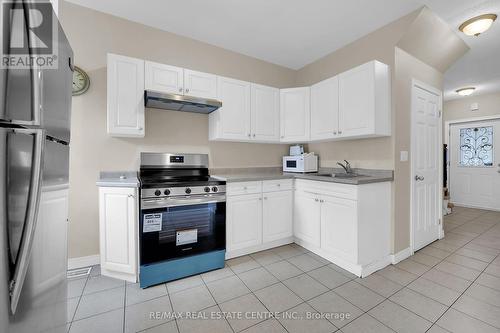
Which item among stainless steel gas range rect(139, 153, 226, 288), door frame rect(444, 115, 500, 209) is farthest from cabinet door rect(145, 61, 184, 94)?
door frame rect(444, 115, 500, 209)

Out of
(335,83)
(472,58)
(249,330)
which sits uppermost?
(472,58)

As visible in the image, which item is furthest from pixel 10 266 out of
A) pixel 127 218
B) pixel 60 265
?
pixel 127 218

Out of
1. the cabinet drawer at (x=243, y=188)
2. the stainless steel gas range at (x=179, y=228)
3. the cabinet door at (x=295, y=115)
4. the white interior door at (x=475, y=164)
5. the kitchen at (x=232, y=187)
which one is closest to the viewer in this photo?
the kitchen at (x=232, y=187)

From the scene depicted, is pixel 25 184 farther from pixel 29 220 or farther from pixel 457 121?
pixel 457 121

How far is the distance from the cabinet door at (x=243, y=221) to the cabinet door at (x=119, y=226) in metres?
0.96

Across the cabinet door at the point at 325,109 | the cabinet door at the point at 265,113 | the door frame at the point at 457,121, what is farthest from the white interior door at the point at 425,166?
the door frame at the point at 457,121

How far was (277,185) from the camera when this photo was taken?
9.25 feet

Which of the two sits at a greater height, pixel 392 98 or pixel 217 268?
pixel 392 98

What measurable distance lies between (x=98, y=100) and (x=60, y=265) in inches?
76.3

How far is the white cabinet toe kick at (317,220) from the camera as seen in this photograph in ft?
7.27

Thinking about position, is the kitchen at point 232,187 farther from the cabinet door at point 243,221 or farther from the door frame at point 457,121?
the door frame at point 457,121

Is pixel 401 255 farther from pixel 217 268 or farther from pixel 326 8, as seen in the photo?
pixel 326 8

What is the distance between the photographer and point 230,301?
1805 millimetres

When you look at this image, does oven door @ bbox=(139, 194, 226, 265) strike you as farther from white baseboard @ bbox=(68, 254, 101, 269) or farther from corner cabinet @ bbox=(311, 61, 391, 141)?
corner cabinet @ bbox=(311, 61, 391, 141)
